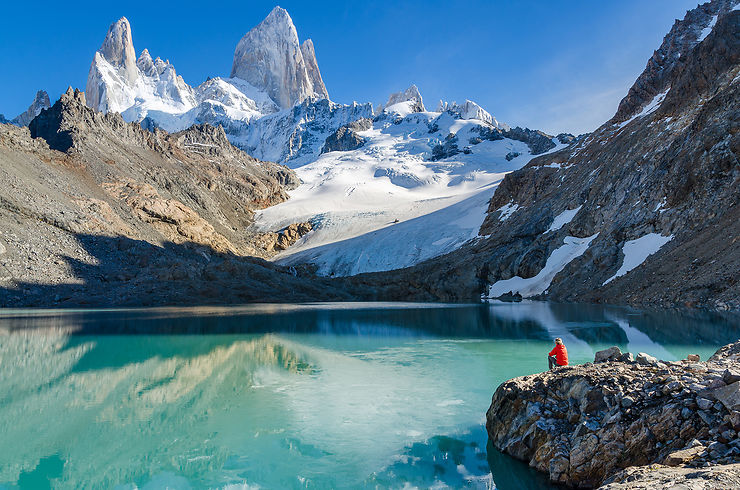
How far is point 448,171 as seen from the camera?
140 metres

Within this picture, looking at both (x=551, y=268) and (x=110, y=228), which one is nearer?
(x=551, y=268)

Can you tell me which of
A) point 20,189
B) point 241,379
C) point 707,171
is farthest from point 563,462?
point 20,189

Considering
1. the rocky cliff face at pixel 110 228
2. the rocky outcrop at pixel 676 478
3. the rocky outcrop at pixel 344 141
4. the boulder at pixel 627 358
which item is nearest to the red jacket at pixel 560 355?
the boulder at pixel 627 358

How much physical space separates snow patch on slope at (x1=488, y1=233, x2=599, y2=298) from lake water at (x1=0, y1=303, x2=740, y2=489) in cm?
2429

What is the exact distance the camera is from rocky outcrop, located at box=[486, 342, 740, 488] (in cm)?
549

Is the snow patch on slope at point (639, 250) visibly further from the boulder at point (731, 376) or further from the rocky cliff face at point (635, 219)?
the boulder at point (731, 376)

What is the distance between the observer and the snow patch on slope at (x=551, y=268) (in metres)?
47.7

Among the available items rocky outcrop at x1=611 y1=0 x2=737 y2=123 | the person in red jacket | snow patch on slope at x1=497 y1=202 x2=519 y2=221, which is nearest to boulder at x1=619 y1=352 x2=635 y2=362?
the person in red jacket

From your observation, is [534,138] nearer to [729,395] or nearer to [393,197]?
[393,197]

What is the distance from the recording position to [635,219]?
1671 inches

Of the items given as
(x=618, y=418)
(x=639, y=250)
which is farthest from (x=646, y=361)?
(x=639, y=250)

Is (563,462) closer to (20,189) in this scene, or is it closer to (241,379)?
(241,379)

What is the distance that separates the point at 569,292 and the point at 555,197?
19861 millimetres

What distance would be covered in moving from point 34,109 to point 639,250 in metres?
211
